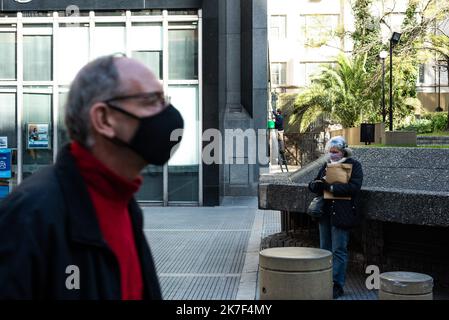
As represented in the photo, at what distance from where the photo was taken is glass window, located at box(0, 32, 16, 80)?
67.0 ft

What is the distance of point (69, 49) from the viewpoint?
20328 mm

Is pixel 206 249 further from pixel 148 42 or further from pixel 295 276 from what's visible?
pixel 148 42

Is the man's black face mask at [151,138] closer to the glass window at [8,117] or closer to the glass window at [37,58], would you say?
the glass window at [37,58]

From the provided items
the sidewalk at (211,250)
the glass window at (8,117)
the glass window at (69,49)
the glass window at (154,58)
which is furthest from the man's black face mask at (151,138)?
the glass window at (8,117)

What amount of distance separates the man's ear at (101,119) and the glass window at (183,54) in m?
17.9

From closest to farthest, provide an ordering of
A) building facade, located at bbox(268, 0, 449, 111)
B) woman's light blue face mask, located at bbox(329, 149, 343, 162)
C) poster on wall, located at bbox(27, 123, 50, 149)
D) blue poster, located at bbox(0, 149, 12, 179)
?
woman's light blue face mask, located at bbox(329, 149, 343, 162)
blue poster, located at bbox(0, 149, 12, 179)
poster on wall, located at bbox(27, 123, 50, 149)
building facade, located at bbox(268, 0, 449, 111)

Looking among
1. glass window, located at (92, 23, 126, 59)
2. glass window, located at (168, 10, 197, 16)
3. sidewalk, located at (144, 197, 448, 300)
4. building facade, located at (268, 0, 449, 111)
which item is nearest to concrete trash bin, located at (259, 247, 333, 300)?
sidewalk, located at (144, 197, 448, 300)

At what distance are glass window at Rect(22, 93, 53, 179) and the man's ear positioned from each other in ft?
61.3

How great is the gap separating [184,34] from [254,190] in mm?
5249

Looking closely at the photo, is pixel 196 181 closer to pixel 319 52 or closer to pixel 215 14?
pixel 215 14

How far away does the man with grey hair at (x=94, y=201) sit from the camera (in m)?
2.07

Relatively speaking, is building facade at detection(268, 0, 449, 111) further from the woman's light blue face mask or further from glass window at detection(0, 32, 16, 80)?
Answer: the woman's light blue face mask

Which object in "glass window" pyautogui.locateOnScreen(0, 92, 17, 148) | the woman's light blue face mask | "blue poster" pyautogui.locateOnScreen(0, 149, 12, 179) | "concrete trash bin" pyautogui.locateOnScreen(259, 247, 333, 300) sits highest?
"glass window" pyautogui.locateOnScreen(0, 92, 17, 148)
